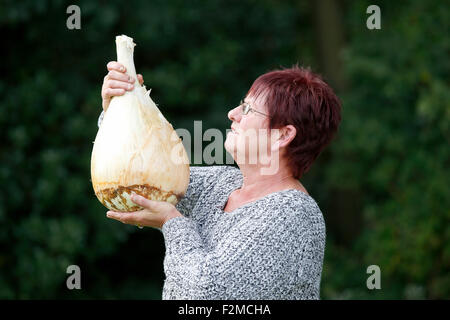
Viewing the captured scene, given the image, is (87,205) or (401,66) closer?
(87,205)

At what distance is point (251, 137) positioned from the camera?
83.8 inches

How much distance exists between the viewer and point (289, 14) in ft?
23.1

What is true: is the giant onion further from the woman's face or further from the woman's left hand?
the woman's face

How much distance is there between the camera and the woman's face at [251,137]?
2.12m

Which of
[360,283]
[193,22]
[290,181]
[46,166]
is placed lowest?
[360,283]

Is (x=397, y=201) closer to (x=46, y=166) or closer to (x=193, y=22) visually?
(x=193, y=22)

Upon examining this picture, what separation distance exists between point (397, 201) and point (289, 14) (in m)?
2.49

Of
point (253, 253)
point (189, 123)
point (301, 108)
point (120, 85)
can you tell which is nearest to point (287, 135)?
point (301, 108)

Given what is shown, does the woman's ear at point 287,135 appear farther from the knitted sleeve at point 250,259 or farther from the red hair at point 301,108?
the knitted sleeve at point 250,259

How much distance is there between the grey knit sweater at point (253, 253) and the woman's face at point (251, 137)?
15 centimetres

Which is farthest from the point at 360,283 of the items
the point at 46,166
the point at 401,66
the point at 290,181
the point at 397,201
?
the point at 290,181

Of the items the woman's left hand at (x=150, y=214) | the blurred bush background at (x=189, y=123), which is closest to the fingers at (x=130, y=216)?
the woman's left hand at (x=150, y=214)

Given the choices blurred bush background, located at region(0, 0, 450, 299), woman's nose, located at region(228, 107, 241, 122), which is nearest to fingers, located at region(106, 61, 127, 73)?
woman's nose, located at region(228, 107, 241, 122)

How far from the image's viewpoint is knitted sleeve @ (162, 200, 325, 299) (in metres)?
1.94
